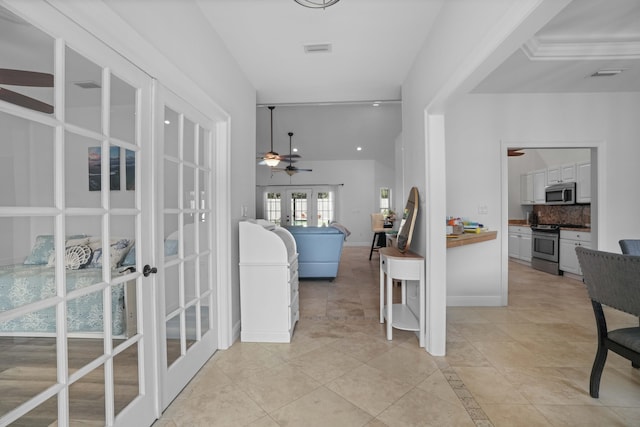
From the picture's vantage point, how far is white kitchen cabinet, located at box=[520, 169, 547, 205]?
20.2 ft

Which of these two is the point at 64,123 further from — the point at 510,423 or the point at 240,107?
the point at 510,423

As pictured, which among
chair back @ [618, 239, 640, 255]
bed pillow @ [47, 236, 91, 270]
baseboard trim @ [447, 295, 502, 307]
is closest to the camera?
bed pillow @ [47, 236, 91, 270]

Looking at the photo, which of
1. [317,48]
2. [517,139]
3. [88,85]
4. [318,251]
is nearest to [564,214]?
[517,139]

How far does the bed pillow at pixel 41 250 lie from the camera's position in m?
1.07

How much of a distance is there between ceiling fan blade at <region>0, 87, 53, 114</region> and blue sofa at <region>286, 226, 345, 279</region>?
13.8 feet

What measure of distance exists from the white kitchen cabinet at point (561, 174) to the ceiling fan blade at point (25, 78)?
22.6 feet

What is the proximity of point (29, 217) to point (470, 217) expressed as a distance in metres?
4.07

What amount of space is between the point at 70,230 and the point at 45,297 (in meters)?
0.27

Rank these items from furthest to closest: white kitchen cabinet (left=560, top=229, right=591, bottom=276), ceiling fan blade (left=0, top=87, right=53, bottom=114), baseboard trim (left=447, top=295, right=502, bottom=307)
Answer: white kitchen cabinet (left=560, top=229, right=591, bottom=276) → baseboard trim (left=447, top=295, right=502, bottom=307) → ceiling fan blade (left=0, top=87, right=53, bottom=114)

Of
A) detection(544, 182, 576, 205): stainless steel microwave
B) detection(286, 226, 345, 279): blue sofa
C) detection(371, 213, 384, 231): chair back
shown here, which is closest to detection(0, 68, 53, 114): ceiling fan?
detection(286, 226, 345, 279): blue sofa

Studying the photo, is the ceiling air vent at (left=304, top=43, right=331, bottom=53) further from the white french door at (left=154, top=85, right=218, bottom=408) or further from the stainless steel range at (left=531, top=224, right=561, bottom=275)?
the stainless steel range at (left=531, top=224, right=561, bottom=275)

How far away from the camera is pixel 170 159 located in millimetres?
1955

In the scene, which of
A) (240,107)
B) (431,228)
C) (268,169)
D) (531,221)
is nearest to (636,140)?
(531,221)

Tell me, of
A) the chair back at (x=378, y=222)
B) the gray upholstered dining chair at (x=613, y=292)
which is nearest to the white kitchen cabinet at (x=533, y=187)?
the chair back at (x=378, y=222)
